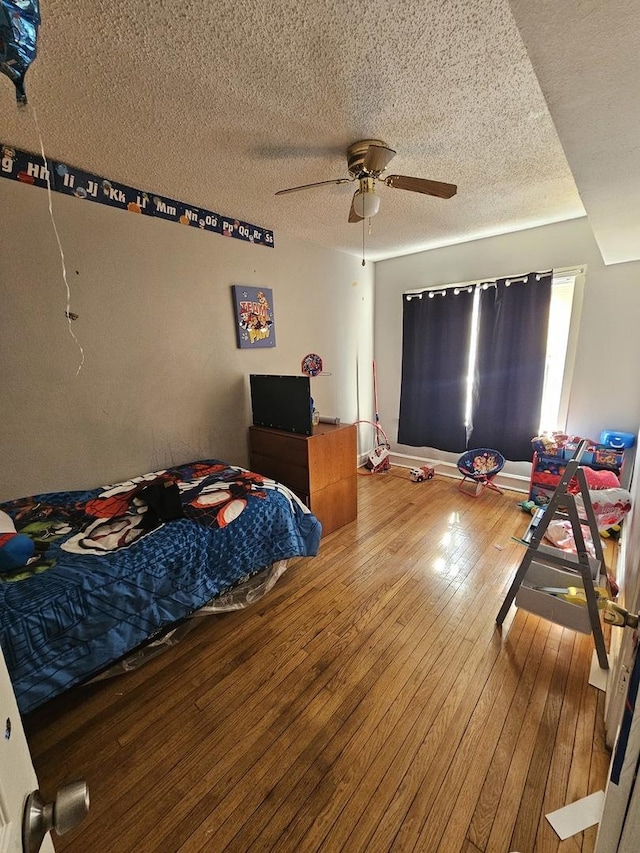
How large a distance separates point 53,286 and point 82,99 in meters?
0.95

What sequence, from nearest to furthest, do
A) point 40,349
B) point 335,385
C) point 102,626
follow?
point 102,626
point 40,349
point 335,385

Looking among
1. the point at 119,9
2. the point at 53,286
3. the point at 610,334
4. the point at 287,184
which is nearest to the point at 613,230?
the point at 610,334

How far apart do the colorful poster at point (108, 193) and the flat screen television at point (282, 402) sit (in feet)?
3.80

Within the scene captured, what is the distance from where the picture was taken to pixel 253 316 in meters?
2.89

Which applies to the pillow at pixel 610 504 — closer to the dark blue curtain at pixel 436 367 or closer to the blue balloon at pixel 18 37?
the dark blue curtain at pixel 436 367

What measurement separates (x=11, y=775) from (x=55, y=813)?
0.08m

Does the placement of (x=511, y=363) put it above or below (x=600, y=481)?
above

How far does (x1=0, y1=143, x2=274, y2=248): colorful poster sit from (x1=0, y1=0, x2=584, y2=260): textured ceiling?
0.07 m

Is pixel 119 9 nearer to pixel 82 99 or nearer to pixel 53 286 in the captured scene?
pixel 82 99

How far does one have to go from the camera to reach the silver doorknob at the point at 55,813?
439 mm

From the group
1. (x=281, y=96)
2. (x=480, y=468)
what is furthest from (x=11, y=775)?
(x=480, y=468)

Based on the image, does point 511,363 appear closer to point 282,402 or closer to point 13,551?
point 282,402

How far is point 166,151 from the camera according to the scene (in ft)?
5.73

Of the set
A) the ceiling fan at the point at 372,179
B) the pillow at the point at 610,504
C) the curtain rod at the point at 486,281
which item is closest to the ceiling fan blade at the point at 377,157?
the ceiling fan at the point at 372,179
